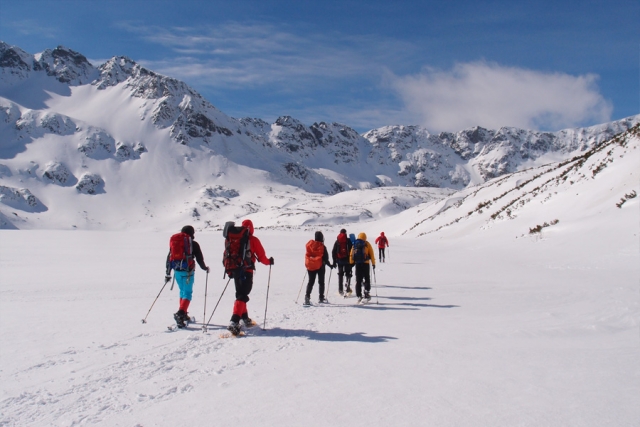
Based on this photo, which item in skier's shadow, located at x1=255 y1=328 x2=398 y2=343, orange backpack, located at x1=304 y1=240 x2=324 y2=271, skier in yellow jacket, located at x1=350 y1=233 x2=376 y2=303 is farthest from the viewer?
skier in yellow jacket, located at x1=350 y1=233 x2=376 y2=303

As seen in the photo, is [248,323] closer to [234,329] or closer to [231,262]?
[234,329]

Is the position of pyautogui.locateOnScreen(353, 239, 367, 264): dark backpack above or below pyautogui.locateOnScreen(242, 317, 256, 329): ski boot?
above

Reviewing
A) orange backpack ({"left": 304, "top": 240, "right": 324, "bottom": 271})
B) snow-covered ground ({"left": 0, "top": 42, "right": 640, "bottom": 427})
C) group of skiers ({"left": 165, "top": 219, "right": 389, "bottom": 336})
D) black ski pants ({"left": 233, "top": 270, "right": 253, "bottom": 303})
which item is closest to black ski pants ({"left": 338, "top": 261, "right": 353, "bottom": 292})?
snow-covered ground ({"left": 0, "top": 42, "right": 640, "bottom": 427})

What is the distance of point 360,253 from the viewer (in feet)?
39.3

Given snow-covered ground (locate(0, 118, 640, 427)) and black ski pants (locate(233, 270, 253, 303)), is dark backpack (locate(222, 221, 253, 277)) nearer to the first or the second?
black ski pants (locate(233, 270, 253, 303))

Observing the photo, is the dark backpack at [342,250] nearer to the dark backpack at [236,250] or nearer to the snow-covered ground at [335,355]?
the snow-covered ground at [335,355]

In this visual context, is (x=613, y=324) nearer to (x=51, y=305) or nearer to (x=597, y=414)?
(x=597, y=414)

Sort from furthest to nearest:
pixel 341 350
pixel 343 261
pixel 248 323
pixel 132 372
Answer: pixel 343 261 < pixel 248 323 < pixel 341 350 < pixel 132 372

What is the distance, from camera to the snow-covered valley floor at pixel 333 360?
431 cm

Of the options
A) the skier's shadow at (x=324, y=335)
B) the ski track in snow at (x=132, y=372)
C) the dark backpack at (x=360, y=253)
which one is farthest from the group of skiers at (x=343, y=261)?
the ski track in snow at (x=132, y=372)

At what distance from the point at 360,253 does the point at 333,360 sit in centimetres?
620

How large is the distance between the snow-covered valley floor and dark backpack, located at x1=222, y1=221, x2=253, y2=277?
1.28 m

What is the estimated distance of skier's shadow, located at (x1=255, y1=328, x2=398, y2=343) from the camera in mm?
7159

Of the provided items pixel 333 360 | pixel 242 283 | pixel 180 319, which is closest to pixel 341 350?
pixel 333 360
